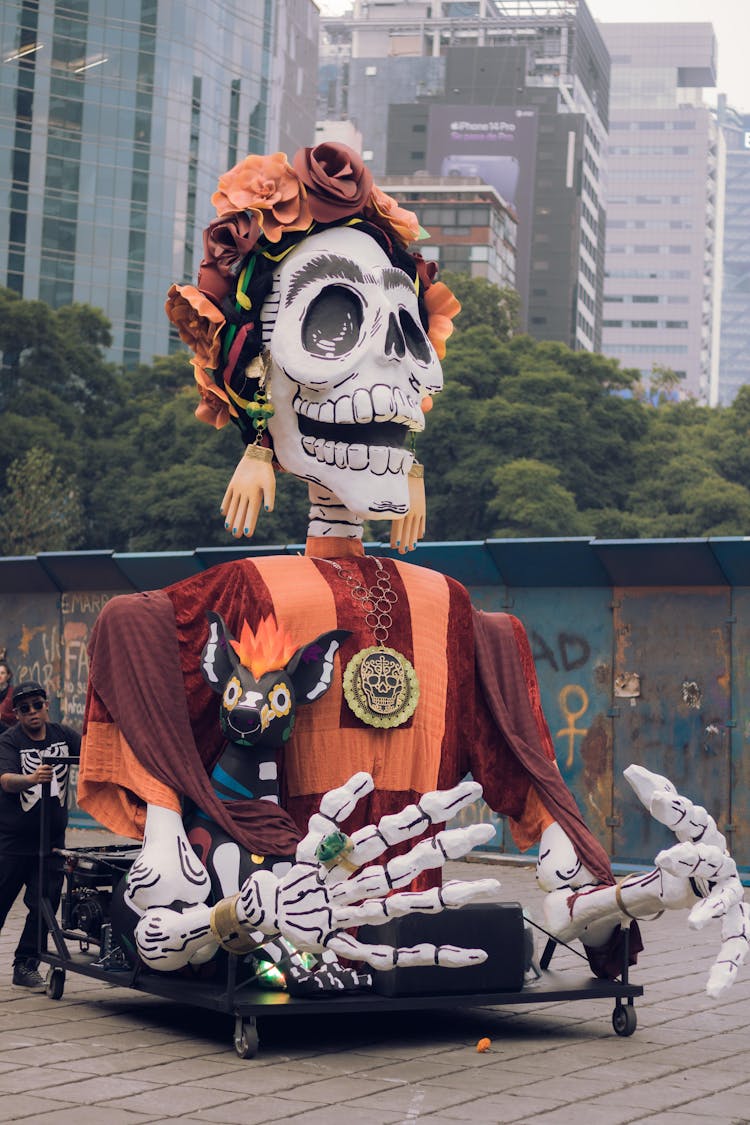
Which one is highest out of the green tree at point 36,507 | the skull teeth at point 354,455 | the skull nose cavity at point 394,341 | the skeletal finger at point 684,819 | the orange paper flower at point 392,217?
the green tree at point 36,507

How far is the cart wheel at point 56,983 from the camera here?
27.2 ft

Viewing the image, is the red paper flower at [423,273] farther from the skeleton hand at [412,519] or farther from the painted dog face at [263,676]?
the painted dog face at [263,676]

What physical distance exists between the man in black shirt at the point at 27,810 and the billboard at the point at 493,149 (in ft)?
333

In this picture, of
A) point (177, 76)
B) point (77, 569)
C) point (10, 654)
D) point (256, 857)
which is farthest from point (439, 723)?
point (177, 76)

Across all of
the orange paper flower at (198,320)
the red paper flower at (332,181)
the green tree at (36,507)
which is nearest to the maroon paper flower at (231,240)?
the orange paper flower at (198,320)

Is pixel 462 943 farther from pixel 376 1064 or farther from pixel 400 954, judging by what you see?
pixel 400 954

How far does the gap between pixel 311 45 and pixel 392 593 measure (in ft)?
278

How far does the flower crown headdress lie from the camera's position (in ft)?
A: 26.1

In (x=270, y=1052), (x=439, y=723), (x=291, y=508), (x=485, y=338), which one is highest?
(x=485, y=338)

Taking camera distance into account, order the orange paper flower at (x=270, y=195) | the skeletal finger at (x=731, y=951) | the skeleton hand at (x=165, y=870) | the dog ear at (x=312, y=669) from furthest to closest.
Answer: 1. the orange paper flower at (x=270, y=195)
2. the dog ear at (x=312, y=669)
3. the skeleton hand at (x=165, y=870)
4. the skeletal finger at (x=731, y=951)

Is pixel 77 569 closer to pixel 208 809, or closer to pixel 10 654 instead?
pixel 10 654

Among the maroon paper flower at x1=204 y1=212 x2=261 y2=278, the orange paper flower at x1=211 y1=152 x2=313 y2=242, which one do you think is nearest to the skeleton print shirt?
the maroon paper flower at x1=204 y1=212 x2=261 y2=278

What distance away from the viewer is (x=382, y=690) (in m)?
7.60

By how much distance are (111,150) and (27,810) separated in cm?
6526
